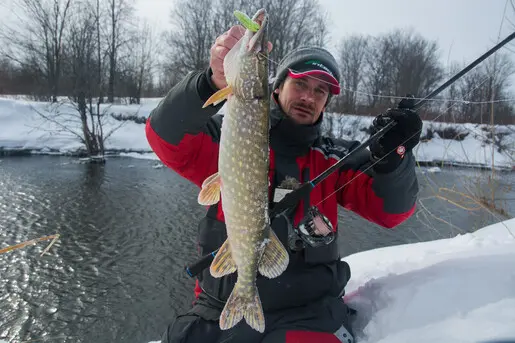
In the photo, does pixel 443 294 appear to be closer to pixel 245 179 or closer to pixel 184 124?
pixel 245 179

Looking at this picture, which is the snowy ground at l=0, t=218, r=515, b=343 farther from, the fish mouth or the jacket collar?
the fish mouth

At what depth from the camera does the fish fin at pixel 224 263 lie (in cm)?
167

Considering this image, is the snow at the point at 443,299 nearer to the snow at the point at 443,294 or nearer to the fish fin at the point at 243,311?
the snow at the point at 443,294

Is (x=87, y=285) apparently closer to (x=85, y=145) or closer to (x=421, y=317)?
(x=421, y=317)

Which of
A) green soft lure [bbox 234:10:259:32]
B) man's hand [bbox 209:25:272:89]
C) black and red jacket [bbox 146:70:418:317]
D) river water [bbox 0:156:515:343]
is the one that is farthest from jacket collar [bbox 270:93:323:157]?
river water [bbox 0:156:515:343]

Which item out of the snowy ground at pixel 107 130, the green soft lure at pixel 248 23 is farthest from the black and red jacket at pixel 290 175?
the snowy ground at pixel 107 130

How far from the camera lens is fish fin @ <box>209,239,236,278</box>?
65.9 inches

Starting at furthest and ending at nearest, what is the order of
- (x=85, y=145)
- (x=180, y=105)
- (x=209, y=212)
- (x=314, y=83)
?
(x=85, y=145)
(x=314, y=83)
(x=209, y=212)
(x=180, y=105)

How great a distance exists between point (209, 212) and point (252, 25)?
43.5 inches

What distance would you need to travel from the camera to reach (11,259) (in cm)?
601

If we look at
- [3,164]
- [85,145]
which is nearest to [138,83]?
[85,145]

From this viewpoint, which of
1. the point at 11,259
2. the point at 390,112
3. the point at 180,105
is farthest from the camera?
the point at 11,259

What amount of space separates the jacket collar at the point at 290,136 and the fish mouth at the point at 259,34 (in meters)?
0.81

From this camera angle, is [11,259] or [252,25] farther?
[11,259]
